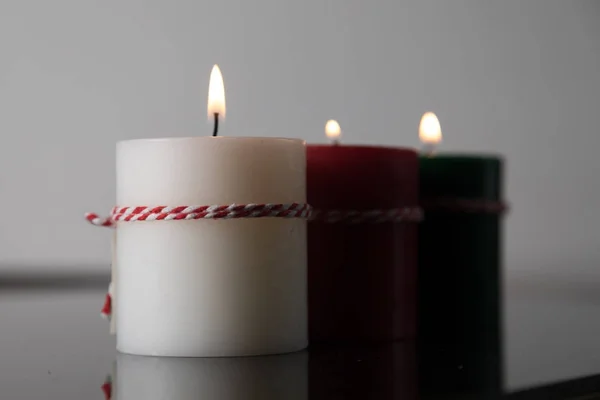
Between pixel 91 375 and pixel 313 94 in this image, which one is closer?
pixel 91 375

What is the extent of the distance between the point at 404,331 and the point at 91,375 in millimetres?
266

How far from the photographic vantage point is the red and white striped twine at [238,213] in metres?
0.58

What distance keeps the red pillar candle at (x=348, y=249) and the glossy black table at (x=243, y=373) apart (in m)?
0.03

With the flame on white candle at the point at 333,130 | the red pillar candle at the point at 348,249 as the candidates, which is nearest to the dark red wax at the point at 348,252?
the red pillar candle at the point at 348,249

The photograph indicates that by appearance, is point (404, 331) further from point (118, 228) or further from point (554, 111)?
point (554, 111)

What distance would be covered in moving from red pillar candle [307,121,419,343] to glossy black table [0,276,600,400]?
1.3 inches

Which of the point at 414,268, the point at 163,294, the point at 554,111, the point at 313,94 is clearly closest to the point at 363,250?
the point at 414,268

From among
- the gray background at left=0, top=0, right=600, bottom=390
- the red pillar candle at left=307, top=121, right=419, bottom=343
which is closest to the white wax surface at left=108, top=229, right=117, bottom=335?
the red pillar candle at left=307, top=121, right=419, bottom=343

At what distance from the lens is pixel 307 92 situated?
2.07 m

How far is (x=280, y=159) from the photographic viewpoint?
61cm

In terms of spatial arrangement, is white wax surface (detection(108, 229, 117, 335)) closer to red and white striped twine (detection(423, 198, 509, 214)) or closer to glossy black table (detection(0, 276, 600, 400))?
glossy black table (detection(0, 276, 600, 400))

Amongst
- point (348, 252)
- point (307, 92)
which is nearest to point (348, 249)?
point (348, 252)

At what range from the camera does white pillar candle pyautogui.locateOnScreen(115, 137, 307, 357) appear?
1.91ft

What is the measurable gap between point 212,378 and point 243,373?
2cm
